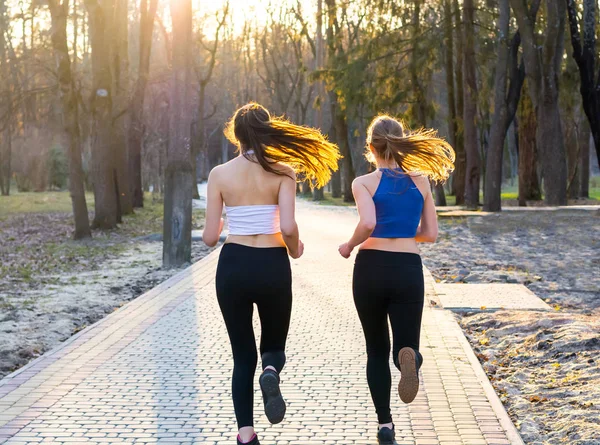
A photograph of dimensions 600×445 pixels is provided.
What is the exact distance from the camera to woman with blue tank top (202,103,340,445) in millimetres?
5008

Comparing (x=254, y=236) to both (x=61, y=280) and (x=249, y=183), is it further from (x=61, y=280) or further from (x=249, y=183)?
(x=61, y=280)

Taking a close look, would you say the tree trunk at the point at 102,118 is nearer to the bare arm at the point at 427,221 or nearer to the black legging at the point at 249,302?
the bare arm at the point at 427,221

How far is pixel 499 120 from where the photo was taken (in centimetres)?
2823

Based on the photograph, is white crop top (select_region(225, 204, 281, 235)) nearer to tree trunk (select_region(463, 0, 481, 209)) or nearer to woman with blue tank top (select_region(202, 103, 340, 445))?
woman with blue tank top (select_region(202, 103, 340, 445))

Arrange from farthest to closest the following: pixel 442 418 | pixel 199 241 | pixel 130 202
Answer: pixel 130 202, pixel 199 241, pixel 442 418

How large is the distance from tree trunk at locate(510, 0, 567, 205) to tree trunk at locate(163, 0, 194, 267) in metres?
14.4

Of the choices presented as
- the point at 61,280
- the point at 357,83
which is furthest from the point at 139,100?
the point at 61,280

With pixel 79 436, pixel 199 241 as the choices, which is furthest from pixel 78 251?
pixel 79 436

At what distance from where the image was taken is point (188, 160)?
16.0 m

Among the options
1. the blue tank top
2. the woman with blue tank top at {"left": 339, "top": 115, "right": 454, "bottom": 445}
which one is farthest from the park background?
the blue tank top

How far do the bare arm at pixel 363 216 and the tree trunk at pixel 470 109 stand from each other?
26.9 m

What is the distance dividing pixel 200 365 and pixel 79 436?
2.09 meters

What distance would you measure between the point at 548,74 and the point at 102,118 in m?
13.1

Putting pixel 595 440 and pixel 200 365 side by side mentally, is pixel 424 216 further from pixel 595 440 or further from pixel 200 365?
pixel 200 365
